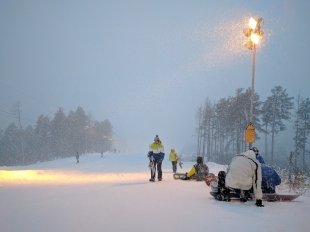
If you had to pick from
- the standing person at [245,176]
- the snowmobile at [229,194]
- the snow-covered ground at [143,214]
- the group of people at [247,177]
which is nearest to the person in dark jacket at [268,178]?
the group of people at [247,177]

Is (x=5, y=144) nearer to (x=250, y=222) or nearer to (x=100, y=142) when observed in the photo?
(x=100, y=142)

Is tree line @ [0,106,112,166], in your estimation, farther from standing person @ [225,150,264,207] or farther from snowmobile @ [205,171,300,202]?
standing person @ [225,150,264,207]

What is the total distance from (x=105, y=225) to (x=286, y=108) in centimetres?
6559

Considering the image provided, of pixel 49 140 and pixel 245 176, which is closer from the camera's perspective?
pixel 245 176

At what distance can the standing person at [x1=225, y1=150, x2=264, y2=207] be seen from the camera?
9867 millimetres

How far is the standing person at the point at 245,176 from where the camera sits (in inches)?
388

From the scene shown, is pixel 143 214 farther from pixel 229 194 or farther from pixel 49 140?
pixel 49 140

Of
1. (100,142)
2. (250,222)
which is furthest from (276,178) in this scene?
(100,142)

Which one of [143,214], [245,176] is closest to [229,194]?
[245,176]

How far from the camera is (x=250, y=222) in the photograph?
7469 mm

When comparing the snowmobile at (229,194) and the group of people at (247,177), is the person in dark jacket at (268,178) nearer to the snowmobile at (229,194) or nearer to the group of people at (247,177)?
the group of people at (247,177)

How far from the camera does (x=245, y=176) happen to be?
10008 millimetres

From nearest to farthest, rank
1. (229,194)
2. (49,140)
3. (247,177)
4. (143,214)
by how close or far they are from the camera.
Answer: (143,214)
(247,177)
(229,194)
(49,140)

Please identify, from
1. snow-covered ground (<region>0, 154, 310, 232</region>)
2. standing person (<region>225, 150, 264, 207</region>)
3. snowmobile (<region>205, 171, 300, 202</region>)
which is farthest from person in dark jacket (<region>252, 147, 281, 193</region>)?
standing person (<region>225, 150, 264, 207</region>)
